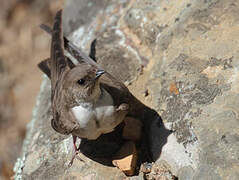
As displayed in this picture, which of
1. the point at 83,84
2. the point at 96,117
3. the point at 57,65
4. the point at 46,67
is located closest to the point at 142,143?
the point at 96,117

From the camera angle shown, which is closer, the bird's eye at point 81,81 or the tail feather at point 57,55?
the bird's eye at point 81,81

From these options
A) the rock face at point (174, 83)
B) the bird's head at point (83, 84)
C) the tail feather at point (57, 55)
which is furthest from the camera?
Result: the tail feather at point (57, 55)

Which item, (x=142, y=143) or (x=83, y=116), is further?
(x=142, y=143)

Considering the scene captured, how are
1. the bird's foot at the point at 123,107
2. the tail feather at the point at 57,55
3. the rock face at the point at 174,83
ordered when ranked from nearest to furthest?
the rock face at the point at 174,83
the bird's foot at the point at 123,107
the tail feather at the point at 57,55

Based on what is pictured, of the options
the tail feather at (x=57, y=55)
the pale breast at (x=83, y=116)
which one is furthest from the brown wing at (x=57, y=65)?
the pale breast at (x=83, y=116)

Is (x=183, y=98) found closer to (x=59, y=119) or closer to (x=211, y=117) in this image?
(x=211, y=117)

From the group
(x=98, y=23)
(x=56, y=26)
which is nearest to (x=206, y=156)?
(x=56, y=26)

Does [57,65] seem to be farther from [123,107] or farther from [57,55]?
[123,107]

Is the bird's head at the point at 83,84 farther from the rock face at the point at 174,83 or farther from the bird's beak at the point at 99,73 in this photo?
the rock face at the point at 174,83
